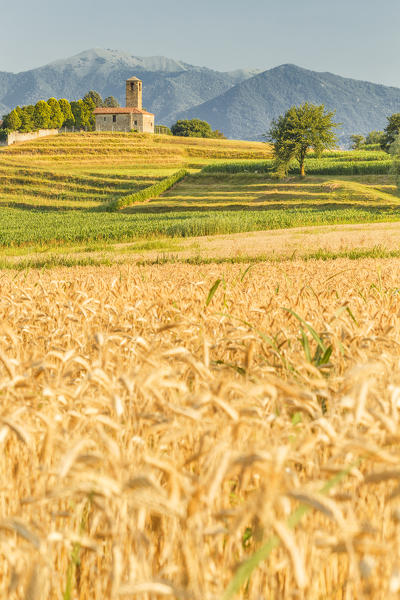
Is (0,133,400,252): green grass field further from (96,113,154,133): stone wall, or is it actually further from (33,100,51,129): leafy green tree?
(96,113,154,133): stone wall

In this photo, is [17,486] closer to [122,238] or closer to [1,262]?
[1,262]

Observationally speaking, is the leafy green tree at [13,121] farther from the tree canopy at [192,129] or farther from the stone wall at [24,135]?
the tree canopy at [192,129]

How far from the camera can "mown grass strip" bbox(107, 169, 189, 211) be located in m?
69.2

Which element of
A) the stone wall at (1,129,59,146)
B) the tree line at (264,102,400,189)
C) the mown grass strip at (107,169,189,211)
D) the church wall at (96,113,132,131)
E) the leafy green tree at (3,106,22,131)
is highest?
the church wall at (96,113,132,131)

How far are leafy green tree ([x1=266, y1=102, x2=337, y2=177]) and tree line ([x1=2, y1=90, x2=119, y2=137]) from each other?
76374mm

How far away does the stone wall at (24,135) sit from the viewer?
126m

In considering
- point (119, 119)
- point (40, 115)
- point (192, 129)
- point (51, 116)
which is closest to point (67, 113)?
point (51, 116)

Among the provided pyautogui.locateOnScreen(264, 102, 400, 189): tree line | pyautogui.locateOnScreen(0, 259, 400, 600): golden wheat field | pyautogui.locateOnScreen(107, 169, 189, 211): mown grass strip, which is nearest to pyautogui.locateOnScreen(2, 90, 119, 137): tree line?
pyautogui.locateOnScreen(107, 169, 189, 211): mown grass strip

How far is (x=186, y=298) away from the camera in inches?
205

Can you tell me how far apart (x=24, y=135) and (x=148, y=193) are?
73077 millimetres

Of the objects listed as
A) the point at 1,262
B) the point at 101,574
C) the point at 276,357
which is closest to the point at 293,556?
the point at 101,574

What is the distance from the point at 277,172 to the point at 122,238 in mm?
39273

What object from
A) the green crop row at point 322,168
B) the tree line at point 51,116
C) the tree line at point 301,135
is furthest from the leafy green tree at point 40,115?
the tree line at point 301,135

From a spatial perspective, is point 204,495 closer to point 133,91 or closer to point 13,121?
point 13,121
